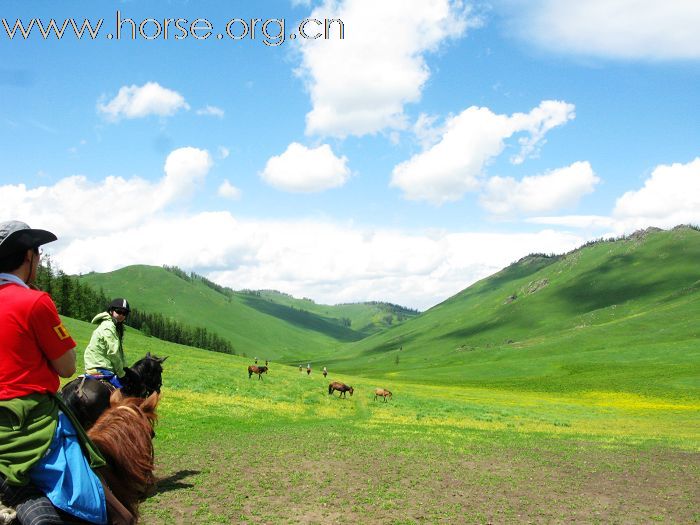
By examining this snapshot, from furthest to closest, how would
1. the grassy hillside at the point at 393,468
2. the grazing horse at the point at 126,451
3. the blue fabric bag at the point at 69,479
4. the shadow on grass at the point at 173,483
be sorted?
the shadow on grass at the point at 173,483 → the grassy hillside at the point at 393,468 → the grazing horse at the point at 126,451 → the blue fabric bag at the point at 69,479

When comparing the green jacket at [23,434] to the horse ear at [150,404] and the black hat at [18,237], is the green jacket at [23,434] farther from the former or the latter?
the horse ear at [150,404]

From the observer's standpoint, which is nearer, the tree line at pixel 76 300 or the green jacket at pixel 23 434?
the green jacket at pixel 23 434

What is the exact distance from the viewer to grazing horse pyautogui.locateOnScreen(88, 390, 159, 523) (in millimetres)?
5344

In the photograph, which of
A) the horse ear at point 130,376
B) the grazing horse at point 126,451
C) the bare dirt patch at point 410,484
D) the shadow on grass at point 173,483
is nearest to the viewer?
the grazing horse at point 126,451

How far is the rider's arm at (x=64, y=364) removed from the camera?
456 cm

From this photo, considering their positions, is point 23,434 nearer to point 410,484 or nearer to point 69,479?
point 69,479

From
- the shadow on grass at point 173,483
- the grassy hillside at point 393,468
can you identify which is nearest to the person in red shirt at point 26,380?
the grassy hillside at point 393,468

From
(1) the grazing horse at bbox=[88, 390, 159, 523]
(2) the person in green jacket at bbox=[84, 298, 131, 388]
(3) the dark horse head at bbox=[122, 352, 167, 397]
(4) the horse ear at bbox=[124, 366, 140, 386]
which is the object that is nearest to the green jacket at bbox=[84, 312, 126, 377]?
(2) the person in green jacket at bbox=[84, 298, 131, 388]

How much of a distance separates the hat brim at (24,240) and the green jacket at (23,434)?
4.38ft

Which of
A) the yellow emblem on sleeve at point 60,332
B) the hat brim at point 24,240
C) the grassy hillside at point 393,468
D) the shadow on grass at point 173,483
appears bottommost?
the grassy hillside at point 393,468

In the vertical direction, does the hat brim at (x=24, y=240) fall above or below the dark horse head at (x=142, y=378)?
above

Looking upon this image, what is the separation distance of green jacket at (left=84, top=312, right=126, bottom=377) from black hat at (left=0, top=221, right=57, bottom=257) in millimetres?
5997

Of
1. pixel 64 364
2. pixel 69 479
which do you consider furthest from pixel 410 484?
pixel 64 364

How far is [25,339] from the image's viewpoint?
438 centimetres
